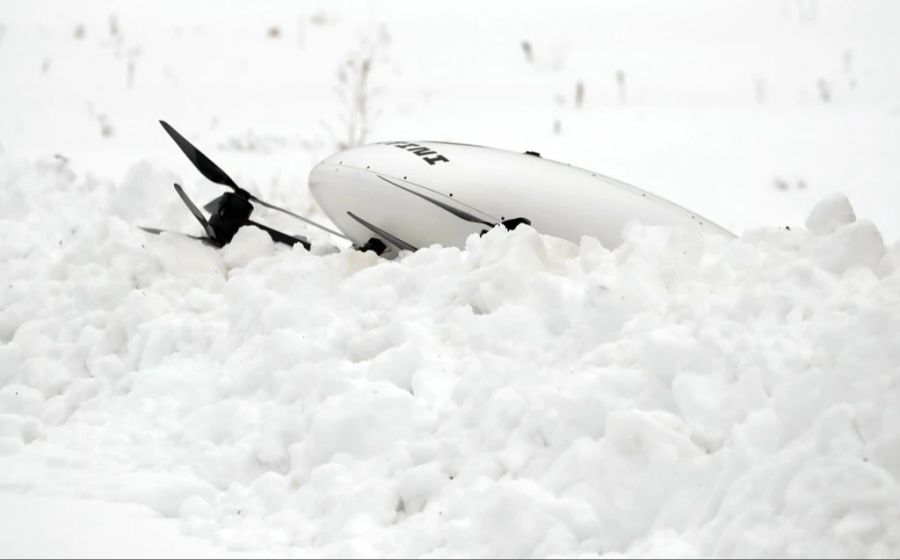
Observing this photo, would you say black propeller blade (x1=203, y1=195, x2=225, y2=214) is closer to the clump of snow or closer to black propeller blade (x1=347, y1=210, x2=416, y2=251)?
black propeller blade (x1=347, y1=210, x2=416, y2=251)

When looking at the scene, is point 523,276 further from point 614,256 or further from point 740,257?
point 740,257

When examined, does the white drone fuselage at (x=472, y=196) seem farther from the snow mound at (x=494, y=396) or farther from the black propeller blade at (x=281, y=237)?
the snow mound at (x=494, y=396)

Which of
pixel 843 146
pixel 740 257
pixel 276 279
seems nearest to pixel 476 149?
pixel 276 279

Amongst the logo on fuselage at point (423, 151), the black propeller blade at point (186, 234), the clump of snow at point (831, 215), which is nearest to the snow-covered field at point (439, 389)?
the clump of snow at point (831, 215)

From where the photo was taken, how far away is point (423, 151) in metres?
5.01

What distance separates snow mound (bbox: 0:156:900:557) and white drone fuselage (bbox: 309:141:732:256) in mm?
640

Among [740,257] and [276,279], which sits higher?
[740,257]

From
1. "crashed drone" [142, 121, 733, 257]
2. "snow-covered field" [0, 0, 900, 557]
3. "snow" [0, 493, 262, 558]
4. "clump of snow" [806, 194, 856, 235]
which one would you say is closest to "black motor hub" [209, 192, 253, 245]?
"crashed drone" [142, 121, 733, 257]

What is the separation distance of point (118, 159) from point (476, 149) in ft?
16.9

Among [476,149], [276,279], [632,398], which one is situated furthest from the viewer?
[476,149]

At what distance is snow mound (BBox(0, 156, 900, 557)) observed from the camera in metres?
2.49

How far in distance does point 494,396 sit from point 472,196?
6.14ft

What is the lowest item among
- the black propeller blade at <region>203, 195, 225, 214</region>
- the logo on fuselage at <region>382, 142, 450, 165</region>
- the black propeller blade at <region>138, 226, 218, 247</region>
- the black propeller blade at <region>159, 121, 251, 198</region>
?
the black propeller blade at <region>138, 226, 218, 247</region>

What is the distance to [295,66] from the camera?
40.6 ft
